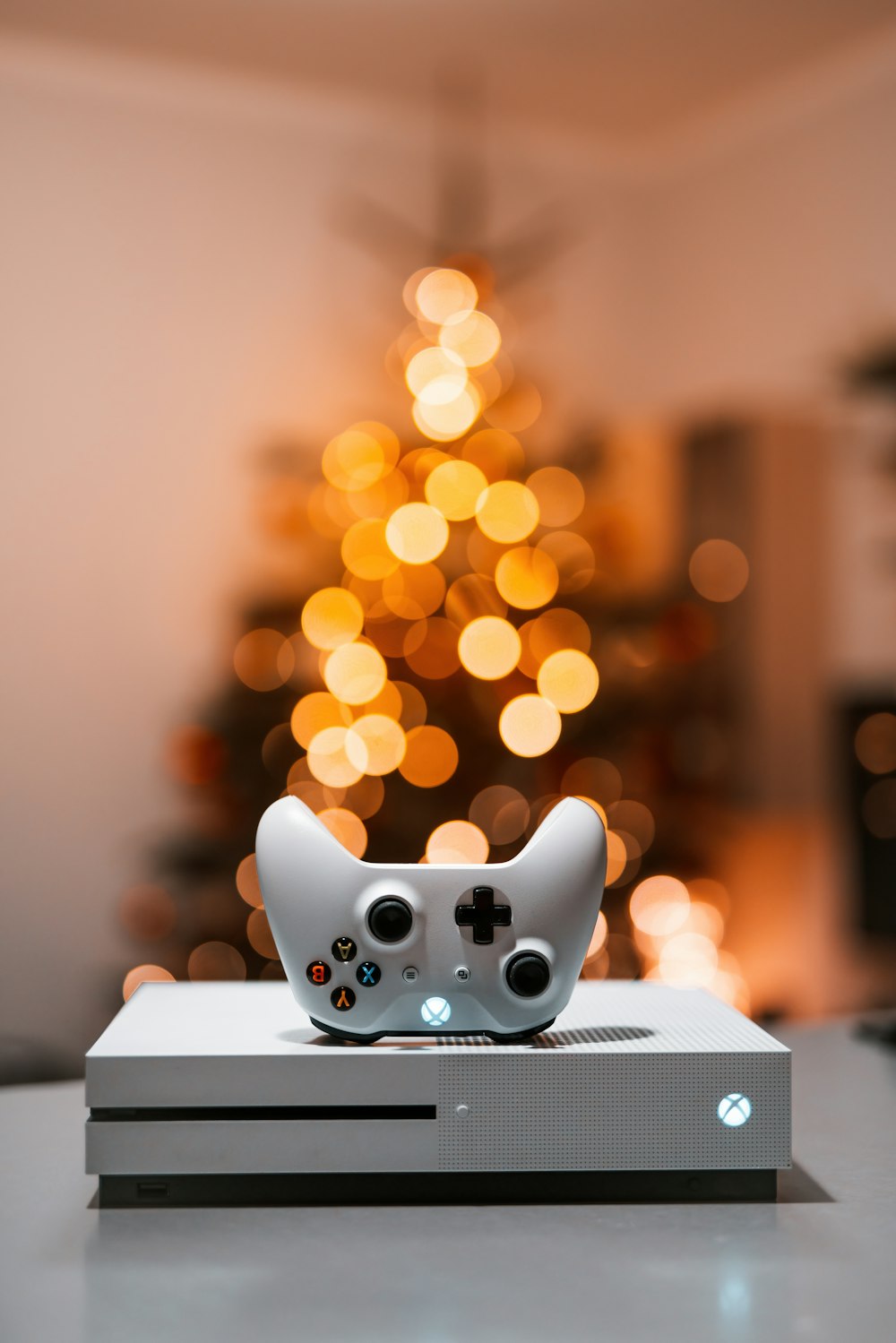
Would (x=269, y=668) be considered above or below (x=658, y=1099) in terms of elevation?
above

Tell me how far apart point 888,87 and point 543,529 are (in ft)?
4.24

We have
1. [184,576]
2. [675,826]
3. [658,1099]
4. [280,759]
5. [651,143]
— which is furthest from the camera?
[651,143]

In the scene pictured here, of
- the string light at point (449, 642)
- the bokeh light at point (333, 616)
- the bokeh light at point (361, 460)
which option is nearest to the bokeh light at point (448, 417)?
the string light at point (449, 642)

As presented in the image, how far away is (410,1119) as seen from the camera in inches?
32.2

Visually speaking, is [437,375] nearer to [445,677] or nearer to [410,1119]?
[445,677]

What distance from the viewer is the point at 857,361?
300cm

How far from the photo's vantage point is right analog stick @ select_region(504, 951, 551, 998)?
0.84 meters

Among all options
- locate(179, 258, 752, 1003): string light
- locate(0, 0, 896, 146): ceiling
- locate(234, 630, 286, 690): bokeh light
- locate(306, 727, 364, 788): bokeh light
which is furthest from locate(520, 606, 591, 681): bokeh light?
locate(0, 0, 896, 146): ceiling

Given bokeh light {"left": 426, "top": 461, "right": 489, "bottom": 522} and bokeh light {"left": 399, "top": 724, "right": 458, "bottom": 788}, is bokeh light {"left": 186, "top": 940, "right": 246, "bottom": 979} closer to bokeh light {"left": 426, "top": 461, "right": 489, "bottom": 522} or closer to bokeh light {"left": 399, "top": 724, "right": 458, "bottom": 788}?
bokeh light {"left": 399, "top": 724, "right": 458, "bottom": 788}

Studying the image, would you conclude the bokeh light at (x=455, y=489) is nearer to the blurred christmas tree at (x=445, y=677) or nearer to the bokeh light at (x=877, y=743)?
the blurred christmas tree at (x=445, y=677)

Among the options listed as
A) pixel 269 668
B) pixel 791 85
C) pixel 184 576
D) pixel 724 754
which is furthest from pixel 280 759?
pixel 791 85

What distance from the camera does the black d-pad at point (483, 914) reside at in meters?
0.85

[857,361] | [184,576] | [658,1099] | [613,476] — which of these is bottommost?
[658,1099]

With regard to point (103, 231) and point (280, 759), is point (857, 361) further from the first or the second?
point (103, 231)
